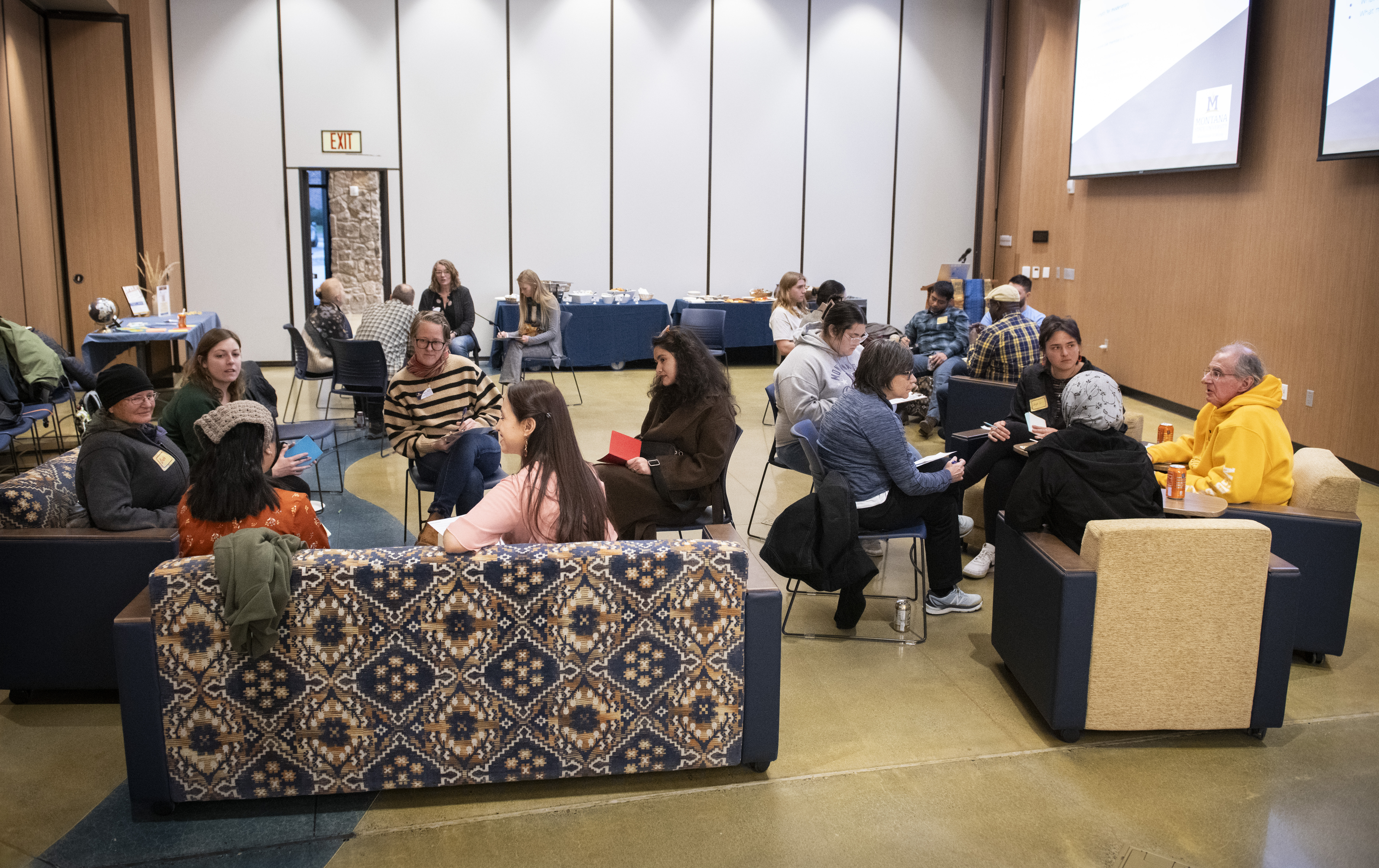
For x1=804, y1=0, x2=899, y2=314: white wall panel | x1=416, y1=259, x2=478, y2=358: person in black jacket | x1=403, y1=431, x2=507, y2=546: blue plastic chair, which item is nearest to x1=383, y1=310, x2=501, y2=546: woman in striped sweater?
x1=403, y1=431, x2=507, y2=546: blue plastic chair

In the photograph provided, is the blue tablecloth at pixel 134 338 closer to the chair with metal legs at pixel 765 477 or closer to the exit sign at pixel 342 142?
the exit sign at pixel 342 142

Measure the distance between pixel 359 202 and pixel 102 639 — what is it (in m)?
8.76

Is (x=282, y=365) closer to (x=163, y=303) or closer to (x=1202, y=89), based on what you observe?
(x=163, y=303)

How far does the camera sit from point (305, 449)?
3.92 meters

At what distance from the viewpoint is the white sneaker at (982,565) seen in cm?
473

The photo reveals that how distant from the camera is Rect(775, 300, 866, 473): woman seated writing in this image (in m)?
4.93

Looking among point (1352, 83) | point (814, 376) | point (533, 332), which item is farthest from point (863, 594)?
point (533, 332)

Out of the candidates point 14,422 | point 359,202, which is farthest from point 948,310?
point 359,202

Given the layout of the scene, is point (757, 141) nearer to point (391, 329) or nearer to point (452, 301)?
point (452, 301)

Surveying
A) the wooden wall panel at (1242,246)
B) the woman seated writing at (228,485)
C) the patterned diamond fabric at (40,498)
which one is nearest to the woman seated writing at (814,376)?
the woman seated writing at (228,485)

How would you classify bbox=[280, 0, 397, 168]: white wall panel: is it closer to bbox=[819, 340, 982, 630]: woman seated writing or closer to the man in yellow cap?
the man in yellow cap

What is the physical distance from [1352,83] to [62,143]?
10153 mm

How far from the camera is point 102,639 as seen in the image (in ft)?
10.8

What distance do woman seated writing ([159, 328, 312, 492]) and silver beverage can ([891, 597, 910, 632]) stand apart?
8.14 feet
